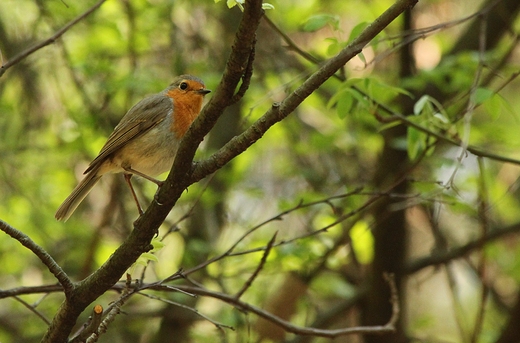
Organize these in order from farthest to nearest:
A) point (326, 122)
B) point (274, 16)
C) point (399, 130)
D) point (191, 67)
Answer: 1. point (326, 122)
2. point (274, 16)
3. point (191, 67)
4. point (399, 130)

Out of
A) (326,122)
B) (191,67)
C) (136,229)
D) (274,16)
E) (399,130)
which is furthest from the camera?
(326,122)

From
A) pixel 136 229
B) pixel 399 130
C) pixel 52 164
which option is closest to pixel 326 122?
pixel 399 130

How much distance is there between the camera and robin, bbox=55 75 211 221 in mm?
4090

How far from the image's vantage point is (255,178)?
7531mm

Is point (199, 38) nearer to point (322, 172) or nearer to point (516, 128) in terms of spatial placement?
point (322, 172)

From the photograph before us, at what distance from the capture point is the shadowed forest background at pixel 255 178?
520 cm

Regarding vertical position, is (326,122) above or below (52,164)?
above

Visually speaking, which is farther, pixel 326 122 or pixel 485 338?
pixel 326 122

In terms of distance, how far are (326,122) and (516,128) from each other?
2270 mm

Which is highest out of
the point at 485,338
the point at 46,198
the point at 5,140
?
the point at 5,140

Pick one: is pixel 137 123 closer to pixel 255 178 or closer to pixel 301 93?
pixel 301 93

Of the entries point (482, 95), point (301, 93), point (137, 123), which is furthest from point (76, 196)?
point (482, 95)

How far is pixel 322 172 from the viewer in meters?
6.38

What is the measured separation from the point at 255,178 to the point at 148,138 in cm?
348
